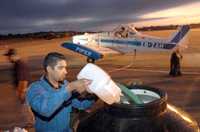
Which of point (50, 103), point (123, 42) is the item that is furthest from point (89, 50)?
point (50, 103)

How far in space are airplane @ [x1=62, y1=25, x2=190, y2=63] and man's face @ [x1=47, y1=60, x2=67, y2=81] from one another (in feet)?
70.5

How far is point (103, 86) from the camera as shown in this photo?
7.75 ft

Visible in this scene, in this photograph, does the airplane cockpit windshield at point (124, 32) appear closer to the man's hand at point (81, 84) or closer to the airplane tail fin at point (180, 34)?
the airplane tail fin at point (180, 34)

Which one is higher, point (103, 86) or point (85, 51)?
point (103, 86)

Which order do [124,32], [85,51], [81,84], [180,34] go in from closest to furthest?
[81,84] < [85,51] < [124,32] < [180,34]

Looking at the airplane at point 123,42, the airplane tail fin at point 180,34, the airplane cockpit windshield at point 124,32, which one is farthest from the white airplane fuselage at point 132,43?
the airplane tail fin at point 180,34

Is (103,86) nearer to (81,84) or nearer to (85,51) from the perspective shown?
(81,84)

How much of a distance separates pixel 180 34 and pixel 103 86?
2589 cm

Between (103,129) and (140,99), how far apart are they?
366 mm

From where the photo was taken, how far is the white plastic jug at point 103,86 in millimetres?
2355

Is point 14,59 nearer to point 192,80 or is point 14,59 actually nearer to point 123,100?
point 123,100

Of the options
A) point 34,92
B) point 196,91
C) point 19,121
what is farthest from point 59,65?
point 196,91

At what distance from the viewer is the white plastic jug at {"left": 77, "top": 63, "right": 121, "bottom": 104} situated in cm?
236

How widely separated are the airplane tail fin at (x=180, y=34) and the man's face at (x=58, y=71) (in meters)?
24.0
